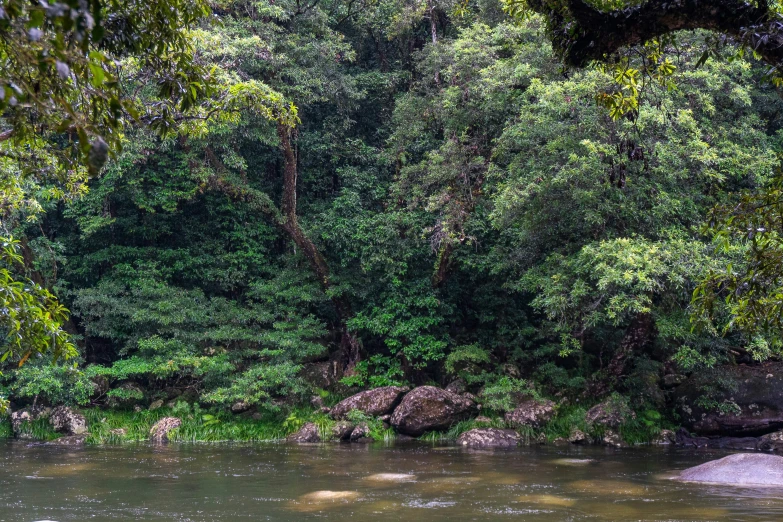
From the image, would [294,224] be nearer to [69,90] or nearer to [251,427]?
[251,427]

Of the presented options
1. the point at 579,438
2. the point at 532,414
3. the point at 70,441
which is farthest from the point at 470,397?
the point at 70,441

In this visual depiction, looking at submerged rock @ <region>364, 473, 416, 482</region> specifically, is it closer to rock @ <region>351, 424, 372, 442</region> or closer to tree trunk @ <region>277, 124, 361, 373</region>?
→ rock @ <region>351, 424, 372, 442</region>

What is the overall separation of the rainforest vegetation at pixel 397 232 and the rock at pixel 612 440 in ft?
0.85

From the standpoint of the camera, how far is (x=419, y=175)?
16781 mm

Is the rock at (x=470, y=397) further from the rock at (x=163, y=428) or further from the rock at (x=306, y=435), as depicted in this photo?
the rock at (x=163, y=428)

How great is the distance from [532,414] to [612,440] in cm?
163

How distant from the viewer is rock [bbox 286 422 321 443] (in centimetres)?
1456

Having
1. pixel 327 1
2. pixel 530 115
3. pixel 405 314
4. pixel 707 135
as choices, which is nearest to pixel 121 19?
pixel 530 115

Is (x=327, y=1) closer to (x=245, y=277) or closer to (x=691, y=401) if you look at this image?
(x=245, y=277)

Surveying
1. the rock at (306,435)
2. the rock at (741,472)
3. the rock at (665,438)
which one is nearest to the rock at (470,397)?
the rock at (306,435)

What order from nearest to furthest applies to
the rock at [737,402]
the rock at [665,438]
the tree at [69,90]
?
the tree at [69,90]
the rock at [737,402]
the rock at [665,438]

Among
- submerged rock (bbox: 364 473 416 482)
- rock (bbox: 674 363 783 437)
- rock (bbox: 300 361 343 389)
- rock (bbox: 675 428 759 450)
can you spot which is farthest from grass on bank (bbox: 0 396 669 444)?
submerged rock (bbox: 364 473 416 482)

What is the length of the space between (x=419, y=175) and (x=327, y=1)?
246 inches

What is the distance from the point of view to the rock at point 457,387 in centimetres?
1564
